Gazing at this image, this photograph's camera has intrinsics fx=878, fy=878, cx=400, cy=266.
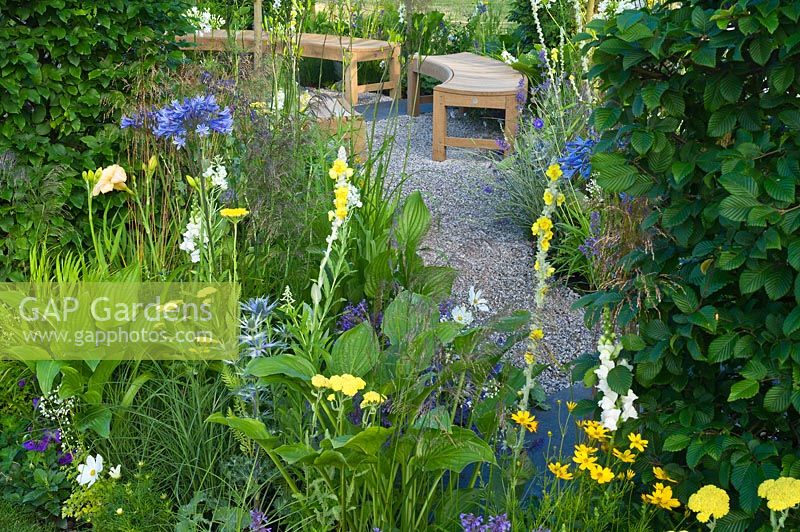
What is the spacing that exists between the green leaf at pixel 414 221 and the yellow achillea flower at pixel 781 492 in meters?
1.81

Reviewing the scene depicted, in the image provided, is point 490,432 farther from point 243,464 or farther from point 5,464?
point 5,464

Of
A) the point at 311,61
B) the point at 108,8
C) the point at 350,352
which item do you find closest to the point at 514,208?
the point at 108,8

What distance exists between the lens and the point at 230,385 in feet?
7.90

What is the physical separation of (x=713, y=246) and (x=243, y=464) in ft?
4.64

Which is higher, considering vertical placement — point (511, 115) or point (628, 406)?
point (628, 406)

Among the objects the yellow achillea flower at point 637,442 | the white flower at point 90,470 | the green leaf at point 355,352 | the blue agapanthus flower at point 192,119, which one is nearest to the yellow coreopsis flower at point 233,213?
Result: the blue agapanthus flower at point 192,119

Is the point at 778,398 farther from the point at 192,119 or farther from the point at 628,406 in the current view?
the point at 192,119

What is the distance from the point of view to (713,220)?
6.58 feet

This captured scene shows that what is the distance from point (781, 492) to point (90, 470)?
1.81m

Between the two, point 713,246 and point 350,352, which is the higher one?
point 713,246

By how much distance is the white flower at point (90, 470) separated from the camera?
248 cm

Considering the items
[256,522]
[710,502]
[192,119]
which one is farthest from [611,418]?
[192,119]

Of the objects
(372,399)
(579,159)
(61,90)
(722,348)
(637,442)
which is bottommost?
(637,442)

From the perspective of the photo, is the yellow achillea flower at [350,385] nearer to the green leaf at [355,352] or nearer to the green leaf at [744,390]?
the green leaf at [355,352]
